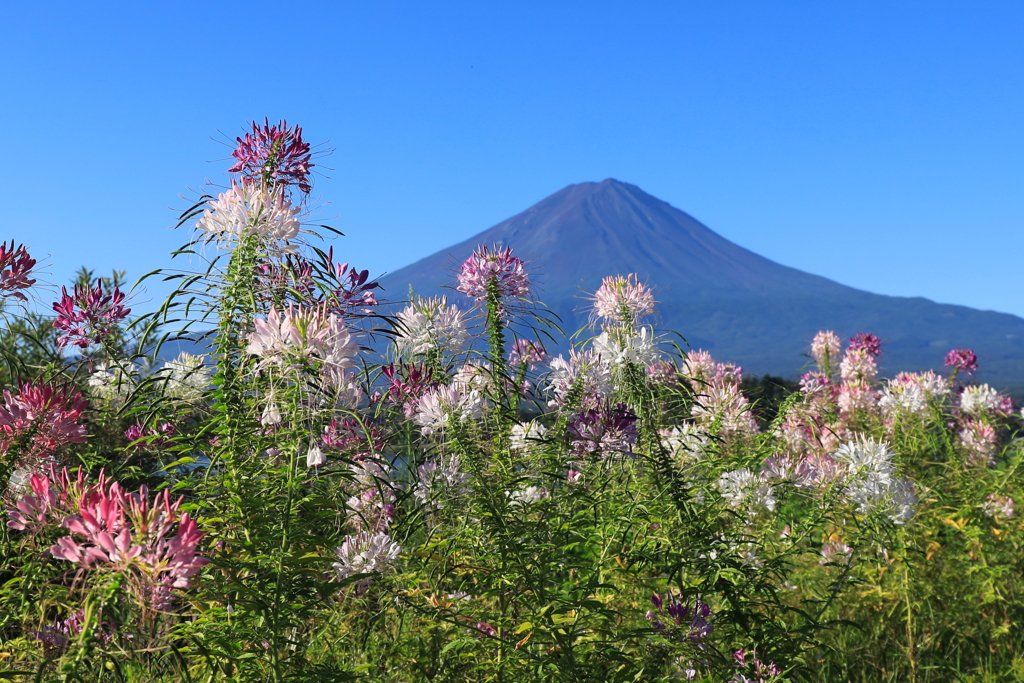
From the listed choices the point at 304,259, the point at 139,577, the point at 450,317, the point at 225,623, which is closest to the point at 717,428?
the point at 450,317

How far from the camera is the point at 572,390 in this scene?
302 centimetres

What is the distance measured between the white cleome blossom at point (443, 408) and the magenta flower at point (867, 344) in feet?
23.6

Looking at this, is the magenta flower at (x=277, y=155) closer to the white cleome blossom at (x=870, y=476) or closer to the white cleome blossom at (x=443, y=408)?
the white cleome blossom at (x=443, y=408)

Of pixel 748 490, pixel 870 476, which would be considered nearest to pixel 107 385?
pixel 748 490

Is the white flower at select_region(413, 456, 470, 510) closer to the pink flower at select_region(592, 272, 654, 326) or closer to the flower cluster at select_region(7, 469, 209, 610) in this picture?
the pink flower at select_region(592, 272, 654, 326)

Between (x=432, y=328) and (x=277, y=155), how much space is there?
0.92 metres

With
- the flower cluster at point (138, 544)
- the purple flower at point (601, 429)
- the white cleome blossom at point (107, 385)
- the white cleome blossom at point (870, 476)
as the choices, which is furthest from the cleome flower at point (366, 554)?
the white cleome blossom at point (870, 476)

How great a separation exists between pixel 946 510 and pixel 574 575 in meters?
3.03

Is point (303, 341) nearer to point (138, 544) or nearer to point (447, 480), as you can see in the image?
point (138, 544)

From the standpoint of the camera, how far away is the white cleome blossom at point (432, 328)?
10.0 ft

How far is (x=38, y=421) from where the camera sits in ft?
7.53

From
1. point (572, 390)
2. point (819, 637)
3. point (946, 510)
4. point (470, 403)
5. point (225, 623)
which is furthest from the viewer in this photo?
point (946, 510)

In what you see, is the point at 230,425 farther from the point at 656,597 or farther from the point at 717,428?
the point at 717,428

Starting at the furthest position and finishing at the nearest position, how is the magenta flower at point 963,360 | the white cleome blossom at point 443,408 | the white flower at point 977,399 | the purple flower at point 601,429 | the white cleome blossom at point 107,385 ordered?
1. the magenta flower at point 963,360
2. the white flower at point 977,399
3. the white cleome blossom at point 107,385
4. the purple flower at point 601,429
5. the white cleome blossom at point 443,408
